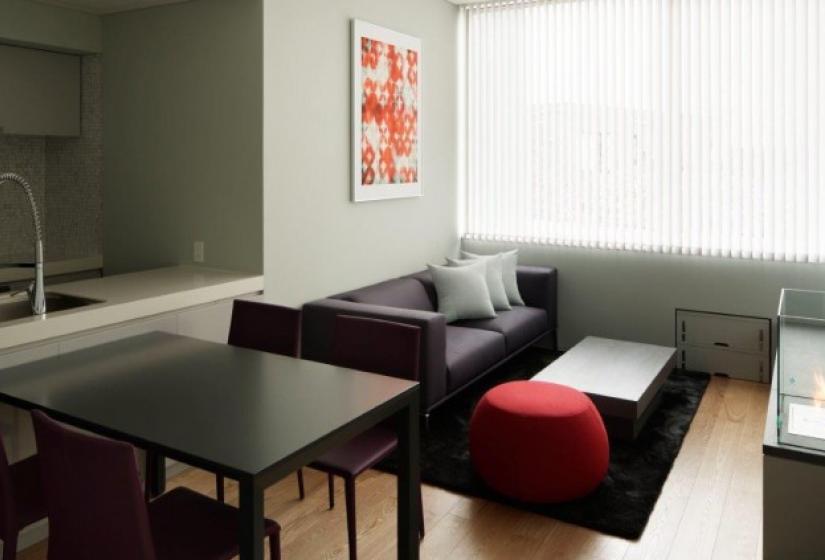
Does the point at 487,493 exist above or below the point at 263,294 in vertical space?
below

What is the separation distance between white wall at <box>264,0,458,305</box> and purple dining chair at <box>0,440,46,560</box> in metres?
1.77

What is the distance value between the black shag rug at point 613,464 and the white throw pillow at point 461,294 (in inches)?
19.3

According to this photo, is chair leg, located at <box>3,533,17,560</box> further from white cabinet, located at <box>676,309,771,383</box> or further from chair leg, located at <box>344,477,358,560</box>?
white cabinet, located at <box>676,309,771,383</box>

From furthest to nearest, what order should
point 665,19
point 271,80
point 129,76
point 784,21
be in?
point 665,19, point 784,21, point 129,76, point 271,80

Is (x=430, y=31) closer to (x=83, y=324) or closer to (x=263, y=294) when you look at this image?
(x=263, y=294)

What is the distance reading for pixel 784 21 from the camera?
4.83 metres

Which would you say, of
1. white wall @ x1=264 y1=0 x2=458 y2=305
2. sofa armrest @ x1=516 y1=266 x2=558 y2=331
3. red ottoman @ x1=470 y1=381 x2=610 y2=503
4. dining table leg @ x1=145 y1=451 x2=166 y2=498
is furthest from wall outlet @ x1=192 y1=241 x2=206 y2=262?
sofa armrest @ x1=516 y1=266 x2=558 y2=331

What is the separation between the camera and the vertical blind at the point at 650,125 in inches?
192

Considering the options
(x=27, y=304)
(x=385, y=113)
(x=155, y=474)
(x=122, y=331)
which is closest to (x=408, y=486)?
(x=155, y=474)

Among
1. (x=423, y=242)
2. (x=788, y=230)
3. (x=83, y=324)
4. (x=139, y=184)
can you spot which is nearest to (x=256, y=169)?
(x=139, y=184)

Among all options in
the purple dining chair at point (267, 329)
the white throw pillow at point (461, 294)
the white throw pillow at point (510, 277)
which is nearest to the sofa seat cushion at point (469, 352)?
the white throw pillow at point (461, 294)

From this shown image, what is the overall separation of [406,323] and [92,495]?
7.80 ft

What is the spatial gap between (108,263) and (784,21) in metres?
4.72

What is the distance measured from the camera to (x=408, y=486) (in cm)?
244
